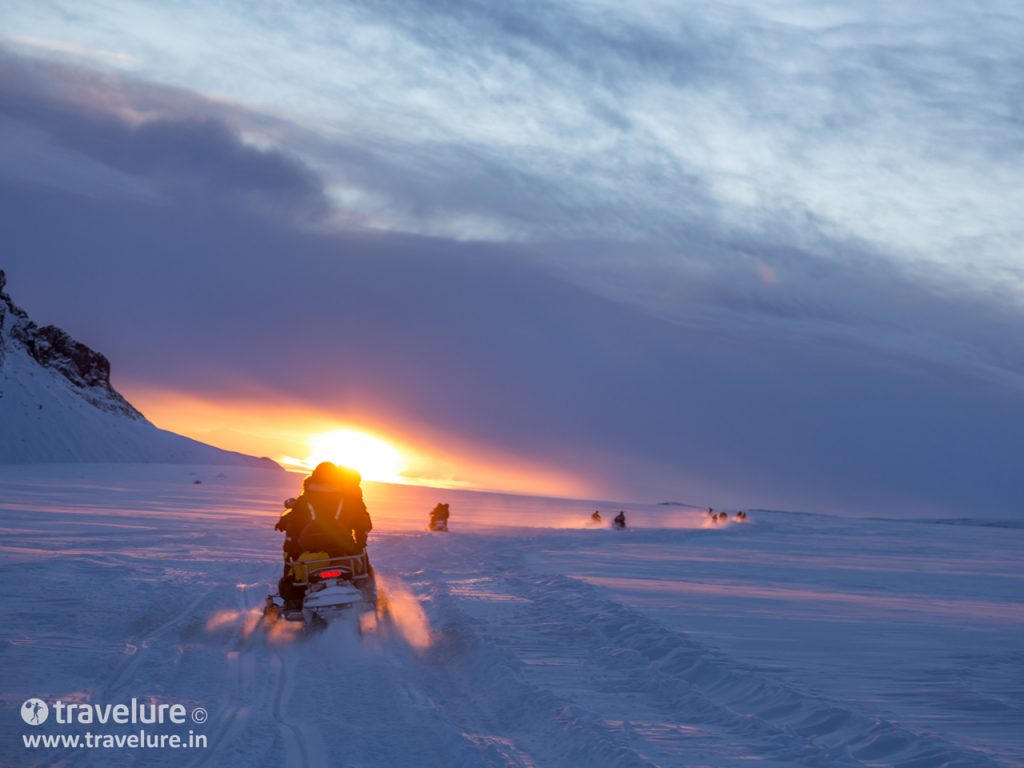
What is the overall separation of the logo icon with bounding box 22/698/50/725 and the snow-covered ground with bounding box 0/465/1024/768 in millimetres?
119

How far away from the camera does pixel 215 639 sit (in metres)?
12.0

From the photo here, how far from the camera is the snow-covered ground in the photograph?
7852mm

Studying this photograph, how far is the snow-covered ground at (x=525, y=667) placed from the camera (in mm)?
7852

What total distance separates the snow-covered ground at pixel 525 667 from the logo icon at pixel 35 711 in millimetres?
119

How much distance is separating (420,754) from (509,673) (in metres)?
2.95

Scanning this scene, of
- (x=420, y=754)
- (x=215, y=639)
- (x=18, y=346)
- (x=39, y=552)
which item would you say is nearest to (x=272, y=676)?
(x=215, y=639)

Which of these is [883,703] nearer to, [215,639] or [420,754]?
[420,754]

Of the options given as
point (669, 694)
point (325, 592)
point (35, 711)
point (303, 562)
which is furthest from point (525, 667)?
point (35, 711)

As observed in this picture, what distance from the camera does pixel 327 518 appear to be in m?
14.4

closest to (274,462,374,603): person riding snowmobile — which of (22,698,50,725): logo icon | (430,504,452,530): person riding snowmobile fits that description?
(22,698,50,725): logo icon

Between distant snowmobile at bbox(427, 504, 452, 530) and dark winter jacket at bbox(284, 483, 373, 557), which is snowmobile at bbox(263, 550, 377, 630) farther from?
distant snowmobile at bbox(427, 504, 452, 530)

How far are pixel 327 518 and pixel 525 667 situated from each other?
459 centimetres

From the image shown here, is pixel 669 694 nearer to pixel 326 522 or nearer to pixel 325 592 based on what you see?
pixel 325 592

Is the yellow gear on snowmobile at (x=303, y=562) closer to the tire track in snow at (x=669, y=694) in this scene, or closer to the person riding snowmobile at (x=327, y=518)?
the person riding snowmobile at (x=327, y=518)
